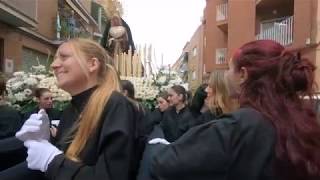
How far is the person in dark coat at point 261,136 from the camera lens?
1518mm

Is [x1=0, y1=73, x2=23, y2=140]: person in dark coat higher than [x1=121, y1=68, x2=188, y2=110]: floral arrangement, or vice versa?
[x1=121, y1=68, x2=188, y2=110]: floral arrangement

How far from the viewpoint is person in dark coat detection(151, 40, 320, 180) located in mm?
1518

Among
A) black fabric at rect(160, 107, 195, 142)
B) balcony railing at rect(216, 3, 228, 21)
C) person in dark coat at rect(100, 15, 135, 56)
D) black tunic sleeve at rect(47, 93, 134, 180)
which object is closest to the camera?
black tunic sleeve at rect(47, 93, 134, 180)

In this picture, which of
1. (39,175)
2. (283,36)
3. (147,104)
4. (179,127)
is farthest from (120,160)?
(283,36)

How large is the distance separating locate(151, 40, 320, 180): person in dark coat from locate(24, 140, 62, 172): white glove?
479 millimetres

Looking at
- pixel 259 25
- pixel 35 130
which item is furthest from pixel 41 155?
pixel 259 25

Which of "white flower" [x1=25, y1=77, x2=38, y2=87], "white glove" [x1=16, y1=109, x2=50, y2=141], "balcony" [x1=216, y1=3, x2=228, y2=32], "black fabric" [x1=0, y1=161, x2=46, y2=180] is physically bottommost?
"black fabric" [x1=0, y1=161, x2=46, y2=180]

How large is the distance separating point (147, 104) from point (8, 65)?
9073mm

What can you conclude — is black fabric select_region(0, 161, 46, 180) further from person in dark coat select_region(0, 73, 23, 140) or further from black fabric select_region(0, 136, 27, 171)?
person in dark coat select_region(0, 73, 23, 140)

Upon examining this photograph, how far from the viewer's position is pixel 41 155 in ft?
6.21

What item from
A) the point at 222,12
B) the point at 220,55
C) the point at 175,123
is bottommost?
the point at 175,123

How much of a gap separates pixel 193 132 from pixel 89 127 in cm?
53

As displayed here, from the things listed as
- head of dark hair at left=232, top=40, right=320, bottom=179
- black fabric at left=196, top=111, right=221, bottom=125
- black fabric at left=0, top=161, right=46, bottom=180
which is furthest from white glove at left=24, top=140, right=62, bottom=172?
black fabric at left=196, top=111, right=221, bottom=125

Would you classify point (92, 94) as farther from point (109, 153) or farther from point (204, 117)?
point (204, 117)
